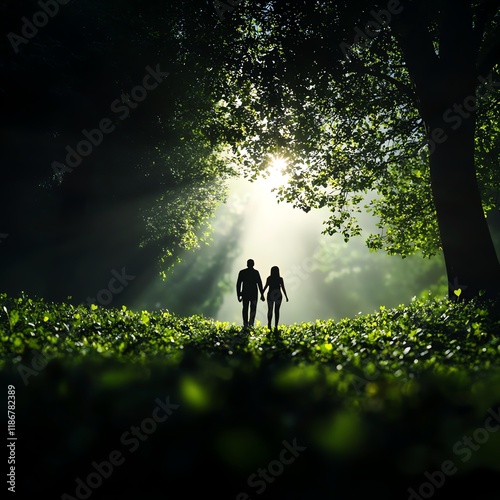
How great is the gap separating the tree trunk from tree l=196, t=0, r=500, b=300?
0.03m

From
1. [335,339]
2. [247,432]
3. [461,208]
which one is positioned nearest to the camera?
[247,432]

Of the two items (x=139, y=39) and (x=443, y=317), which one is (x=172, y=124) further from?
(x=443, y=317)

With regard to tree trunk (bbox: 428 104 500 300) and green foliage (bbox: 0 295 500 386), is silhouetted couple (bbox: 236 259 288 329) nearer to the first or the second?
green foliage (bbox: 0 295 500 386)

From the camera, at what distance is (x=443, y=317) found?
13.2 m

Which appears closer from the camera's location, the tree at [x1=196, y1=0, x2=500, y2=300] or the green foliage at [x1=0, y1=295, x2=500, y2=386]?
the green foliage at [x1=0, y1=295, x2=500, y2=386]

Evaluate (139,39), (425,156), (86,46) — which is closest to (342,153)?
(425,156)

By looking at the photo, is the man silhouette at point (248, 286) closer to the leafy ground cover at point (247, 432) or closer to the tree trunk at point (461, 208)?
the tree trunk at point (461, 208)

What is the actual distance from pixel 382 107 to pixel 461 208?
600cm

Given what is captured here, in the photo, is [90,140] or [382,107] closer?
[382,107]

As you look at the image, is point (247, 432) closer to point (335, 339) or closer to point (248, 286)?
point (335, 339)

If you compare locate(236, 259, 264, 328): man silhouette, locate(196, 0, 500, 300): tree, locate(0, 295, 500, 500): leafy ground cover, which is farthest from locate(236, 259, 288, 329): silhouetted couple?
locate(0, 295, 500, 500): leafy ground cover

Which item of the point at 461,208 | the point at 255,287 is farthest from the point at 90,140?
the point at 461,208

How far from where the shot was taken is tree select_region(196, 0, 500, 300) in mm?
15039

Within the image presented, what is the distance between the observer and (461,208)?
15.3 metres
